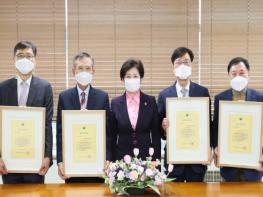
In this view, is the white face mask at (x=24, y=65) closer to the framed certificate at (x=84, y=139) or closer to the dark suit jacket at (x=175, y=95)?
the framed certificate at (x=84, y=139)

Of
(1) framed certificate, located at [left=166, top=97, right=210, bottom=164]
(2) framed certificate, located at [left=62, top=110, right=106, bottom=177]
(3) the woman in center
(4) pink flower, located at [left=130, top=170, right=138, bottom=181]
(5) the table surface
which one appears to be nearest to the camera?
(4) pink flower, located at [left=130, top=170, right=138, bottom=181]

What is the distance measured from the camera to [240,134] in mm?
2707

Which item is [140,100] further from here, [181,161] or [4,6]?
[4,6]

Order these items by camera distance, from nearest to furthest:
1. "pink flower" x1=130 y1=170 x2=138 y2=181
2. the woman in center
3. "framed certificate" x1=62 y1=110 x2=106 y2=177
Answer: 1. "pink flower" x1=130 y1=170 x2=138 y2=181
2. "framed certificate" x1=62 y1=110 x2=106 y2=177
3. the woman in center

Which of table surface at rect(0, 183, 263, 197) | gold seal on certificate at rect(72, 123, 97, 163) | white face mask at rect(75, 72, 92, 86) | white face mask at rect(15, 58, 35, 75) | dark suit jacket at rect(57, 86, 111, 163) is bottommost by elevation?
table surface at rect(0, 183, 263, 197)

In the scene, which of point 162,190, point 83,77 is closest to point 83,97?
point 83,77

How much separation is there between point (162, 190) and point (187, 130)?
0.54m

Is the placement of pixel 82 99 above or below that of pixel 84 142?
above

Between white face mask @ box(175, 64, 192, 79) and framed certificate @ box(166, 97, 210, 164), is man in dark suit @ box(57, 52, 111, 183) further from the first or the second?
white face mask @ box(175, 64, 192, 79)

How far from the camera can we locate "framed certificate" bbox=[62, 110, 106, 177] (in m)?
2.62

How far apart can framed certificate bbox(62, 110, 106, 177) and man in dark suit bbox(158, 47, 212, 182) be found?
1.66 feet

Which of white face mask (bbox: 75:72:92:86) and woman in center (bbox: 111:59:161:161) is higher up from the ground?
white face mask (bbox: 75:72:92:86)

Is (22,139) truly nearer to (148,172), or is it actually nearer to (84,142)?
(84,142)

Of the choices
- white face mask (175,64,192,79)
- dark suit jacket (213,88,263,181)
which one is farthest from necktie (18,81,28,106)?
dark suit jacket (213,88,263,181)
